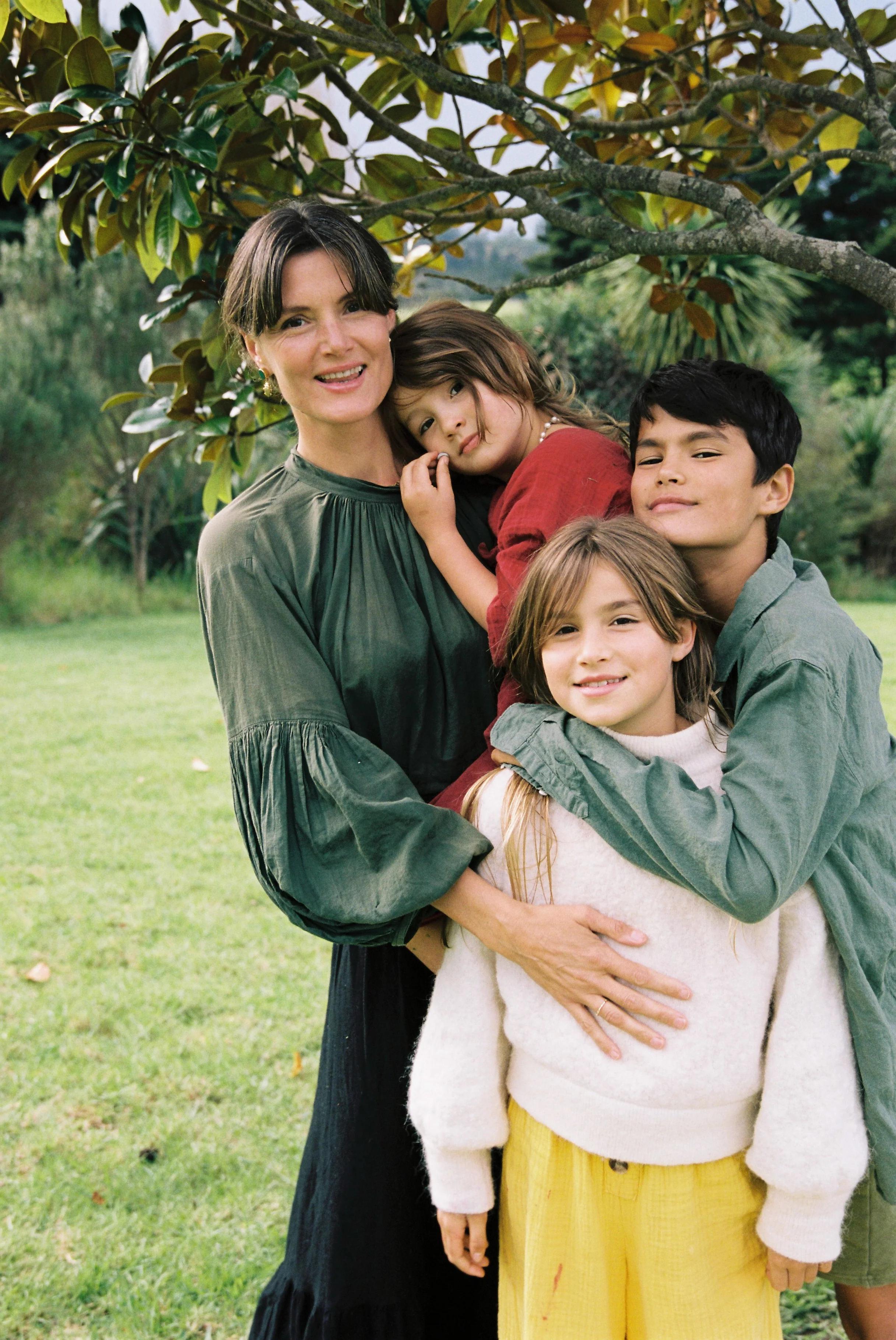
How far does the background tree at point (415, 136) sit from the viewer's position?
5.62 ft

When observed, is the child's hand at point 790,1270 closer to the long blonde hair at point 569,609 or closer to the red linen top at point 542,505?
the long blonde hair at point 569,609

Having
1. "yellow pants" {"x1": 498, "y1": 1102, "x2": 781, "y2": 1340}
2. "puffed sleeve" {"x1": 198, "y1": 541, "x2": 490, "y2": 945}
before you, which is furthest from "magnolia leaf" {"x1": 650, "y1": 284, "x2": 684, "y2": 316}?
"yellow pants" {"x1": 498, "y1": 1102, "x2": 781, "y2": 1340}

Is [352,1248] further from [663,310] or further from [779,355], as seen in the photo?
[779,355]

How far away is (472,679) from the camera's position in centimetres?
185

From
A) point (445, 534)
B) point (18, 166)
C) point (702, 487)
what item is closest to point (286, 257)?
point (445, 534)

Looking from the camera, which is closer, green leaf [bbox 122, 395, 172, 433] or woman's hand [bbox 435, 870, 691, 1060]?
woman's hand [bbox 435, 870, 691, 1060]

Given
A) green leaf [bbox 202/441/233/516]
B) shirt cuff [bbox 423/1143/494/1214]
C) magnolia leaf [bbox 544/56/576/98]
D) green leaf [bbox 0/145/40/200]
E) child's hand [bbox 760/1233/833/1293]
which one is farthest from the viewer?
magnolia leaf [bbox 544/56/576/98]

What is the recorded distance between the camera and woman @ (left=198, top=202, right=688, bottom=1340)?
158 centimetres

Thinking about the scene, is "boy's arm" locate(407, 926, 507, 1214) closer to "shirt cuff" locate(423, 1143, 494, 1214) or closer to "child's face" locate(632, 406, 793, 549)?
"shirt cuff" locate(423, 1143, 494, 1214)

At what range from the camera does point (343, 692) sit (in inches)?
69.9

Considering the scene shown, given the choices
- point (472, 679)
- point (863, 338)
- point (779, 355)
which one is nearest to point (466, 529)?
point (472, 679)

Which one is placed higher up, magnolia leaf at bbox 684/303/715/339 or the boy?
magnolia leaf at bbox 684/303/715/339

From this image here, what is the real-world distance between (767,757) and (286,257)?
101cm

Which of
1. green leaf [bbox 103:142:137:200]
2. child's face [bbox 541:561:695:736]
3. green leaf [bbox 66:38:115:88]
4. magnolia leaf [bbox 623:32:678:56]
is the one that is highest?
magnolia leaf [bbox 623:32:678:56]
